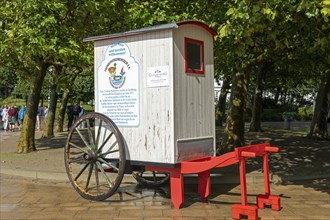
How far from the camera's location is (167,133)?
6500mm

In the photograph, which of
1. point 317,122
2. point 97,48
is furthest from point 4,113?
point 97,48

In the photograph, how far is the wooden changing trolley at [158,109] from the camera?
6.50 meters

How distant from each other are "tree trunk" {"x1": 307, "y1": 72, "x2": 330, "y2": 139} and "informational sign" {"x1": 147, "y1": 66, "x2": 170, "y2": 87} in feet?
41.7

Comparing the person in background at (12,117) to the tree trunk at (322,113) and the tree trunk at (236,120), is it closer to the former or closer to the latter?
the tree trunk at (322,113)

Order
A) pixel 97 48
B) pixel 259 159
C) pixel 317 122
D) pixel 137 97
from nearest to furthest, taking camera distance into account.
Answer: pixel 137 97
pixel 97 48
pixel 259 159
pixel 317 122

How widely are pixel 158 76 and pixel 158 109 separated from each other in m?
0.51

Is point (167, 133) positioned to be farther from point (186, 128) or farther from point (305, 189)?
point (305, 189)

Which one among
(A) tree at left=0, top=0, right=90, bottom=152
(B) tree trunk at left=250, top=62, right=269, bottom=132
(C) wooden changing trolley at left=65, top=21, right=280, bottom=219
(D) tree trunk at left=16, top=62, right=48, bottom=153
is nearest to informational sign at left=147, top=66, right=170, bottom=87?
(C) wooden changing trolley at left=65, top=21, right=280, bottom=219

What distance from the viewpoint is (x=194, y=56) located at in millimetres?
7012

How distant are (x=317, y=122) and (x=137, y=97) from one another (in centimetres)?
1285

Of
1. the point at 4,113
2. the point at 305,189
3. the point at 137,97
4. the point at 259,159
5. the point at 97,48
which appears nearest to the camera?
the point at 137,97

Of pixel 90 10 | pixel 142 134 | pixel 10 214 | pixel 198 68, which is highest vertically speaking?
pixel 90 10

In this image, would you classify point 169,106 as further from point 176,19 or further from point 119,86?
point 176,19

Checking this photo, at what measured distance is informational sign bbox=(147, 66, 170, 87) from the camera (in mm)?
6516
